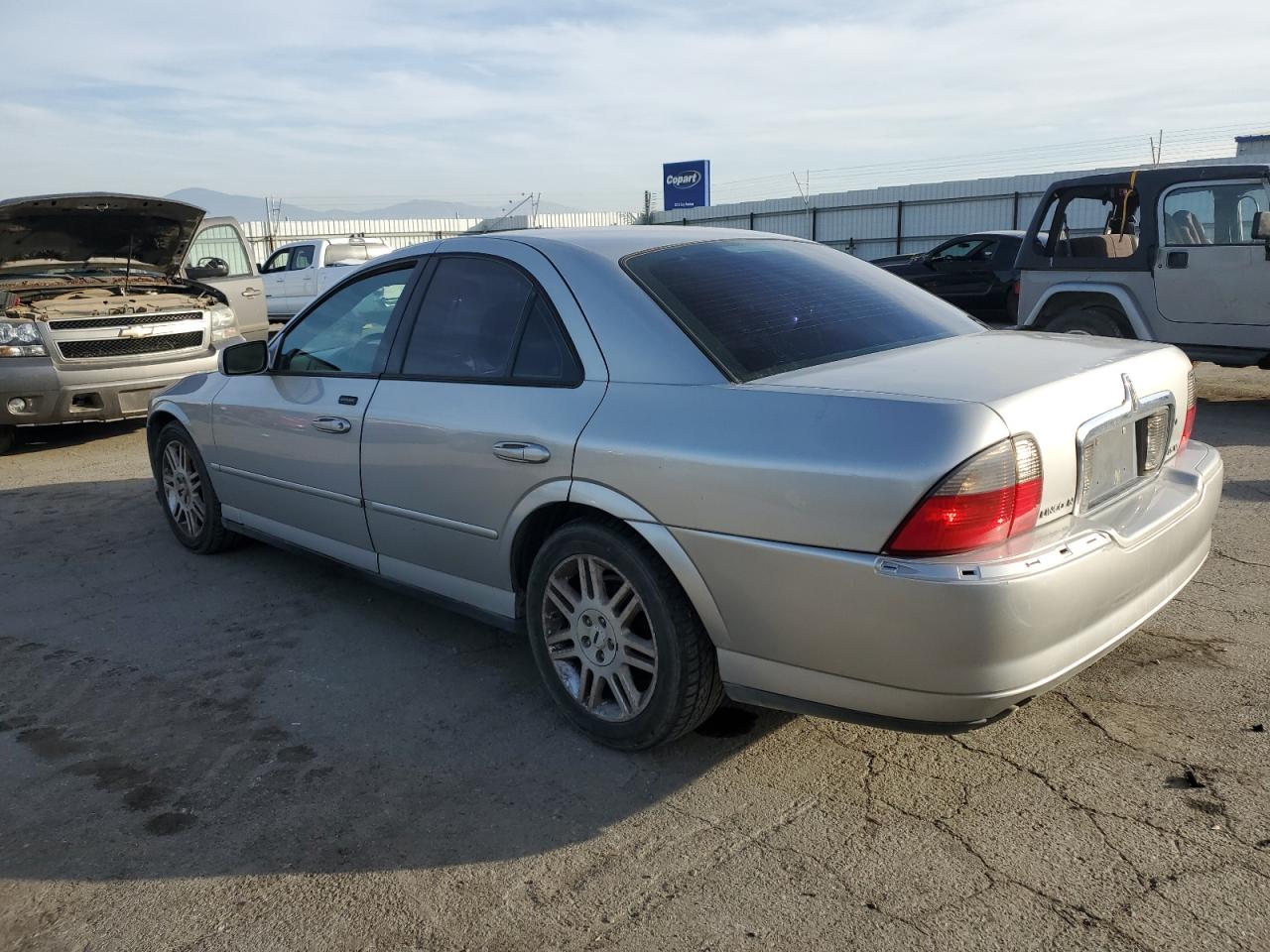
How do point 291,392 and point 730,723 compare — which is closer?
point 730,723

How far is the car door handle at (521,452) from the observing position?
3.34 meters

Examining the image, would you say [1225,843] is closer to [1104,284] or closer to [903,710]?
[903,710]

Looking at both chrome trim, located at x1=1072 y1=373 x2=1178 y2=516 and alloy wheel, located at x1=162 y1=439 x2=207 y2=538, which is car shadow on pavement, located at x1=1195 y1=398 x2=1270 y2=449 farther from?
alloy wheel, located at x1=162 y1=439 x2=207 y2=538

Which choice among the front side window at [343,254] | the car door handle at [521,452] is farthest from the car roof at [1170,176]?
the front side window at [343,254]

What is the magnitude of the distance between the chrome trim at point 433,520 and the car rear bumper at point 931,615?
978mm

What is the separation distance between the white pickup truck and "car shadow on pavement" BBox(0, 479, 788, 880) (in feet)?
48.6

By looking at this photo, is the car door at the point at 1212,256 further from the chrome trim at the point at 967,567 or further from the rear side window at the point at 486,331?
the chrome trim at the point at 967,567

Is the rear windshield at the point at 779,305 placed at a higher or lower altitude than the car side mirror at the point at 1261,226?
lower

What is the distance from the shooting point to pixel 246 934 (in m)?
2.51

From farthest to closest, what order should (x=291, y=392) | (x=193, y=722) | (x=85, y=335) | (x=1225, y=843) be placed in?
(x=85, y=335), (x=291, y=392), (x=193, y=722), (x=1225, y=843)

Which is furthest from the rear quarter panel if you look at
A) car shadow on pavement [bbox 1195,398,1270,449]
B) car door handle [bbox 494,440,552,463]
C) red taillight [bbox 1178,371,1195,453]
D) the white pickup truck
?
the white pickup truck

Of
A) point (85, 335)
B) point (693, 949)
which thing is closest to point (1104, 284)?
point (693, 949)

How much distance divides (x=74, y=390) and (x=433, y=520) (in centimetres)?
595

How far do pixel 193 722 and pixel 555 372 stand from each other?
5.78 feet
